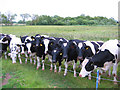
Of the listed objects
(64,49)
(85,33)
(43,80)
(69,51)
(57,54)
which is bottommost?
(43,80)

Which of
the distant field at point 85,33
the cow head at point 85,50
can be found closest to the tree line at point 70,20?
the distant field at point 85,33

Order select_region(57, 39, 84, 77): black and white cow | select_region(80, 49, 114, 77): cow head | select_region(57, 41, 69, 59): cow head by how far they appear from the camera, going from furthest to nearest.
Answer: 1. select_region(57, 39, 84, 77): black and white cow
2. select_region(57, 41, 69, 59): cow head
3. select_region(80, 49, 114, 77): cow head

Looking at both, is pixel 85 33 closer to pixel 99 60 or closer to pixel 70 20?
pixel 99 60

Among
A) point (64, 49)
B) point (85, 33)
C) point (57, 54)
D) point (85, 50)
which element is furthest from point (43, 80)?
point (85, 33)

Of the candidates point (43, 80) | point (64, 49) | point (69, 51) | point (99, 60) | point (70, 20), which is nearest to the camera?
point (99, 60)

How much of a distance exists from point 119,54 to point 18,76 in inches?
227

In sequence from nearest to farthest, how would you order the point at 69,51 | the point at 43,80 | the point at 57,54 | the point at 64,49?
the point at 43,80 → the point at 64,49 → the point at 69,51 → the point at 57,54

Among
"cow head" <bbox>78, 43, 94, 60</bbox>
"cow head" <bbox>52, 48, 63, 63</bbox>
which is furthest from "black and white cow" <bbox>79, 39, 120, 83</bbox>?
"cow head" <bbox>52, 48, 63, 63</bbox>

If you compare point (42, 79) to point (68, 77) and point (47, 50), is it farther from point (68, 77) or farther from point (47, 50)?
point (47, 50)

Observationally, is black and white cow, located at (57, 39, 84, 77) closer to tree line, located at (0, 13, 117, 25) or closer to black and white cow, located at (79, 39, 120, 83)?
black and white cow, located at (79, 39, 120, 83)

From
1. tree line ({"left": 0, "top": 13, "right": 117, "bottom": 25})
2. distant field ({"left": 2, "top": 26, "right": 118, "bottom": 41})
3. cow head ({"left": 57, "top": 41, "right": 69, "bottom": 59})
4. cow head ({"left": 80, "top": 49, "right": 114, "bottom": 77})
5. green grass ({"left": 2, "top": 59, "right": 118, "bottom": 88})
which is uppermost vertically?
tree line ({"left": 0, "top": 13, "right": 117, "bottom": 25})

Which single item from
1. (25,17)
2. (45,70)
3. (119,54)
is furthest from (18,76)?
(25,17)

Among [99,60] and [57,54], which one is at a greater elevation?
[57,54]

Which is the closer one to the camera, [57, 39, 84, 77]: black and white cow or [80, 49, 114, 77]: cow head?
[80, 49, 114, 77]: cow head
